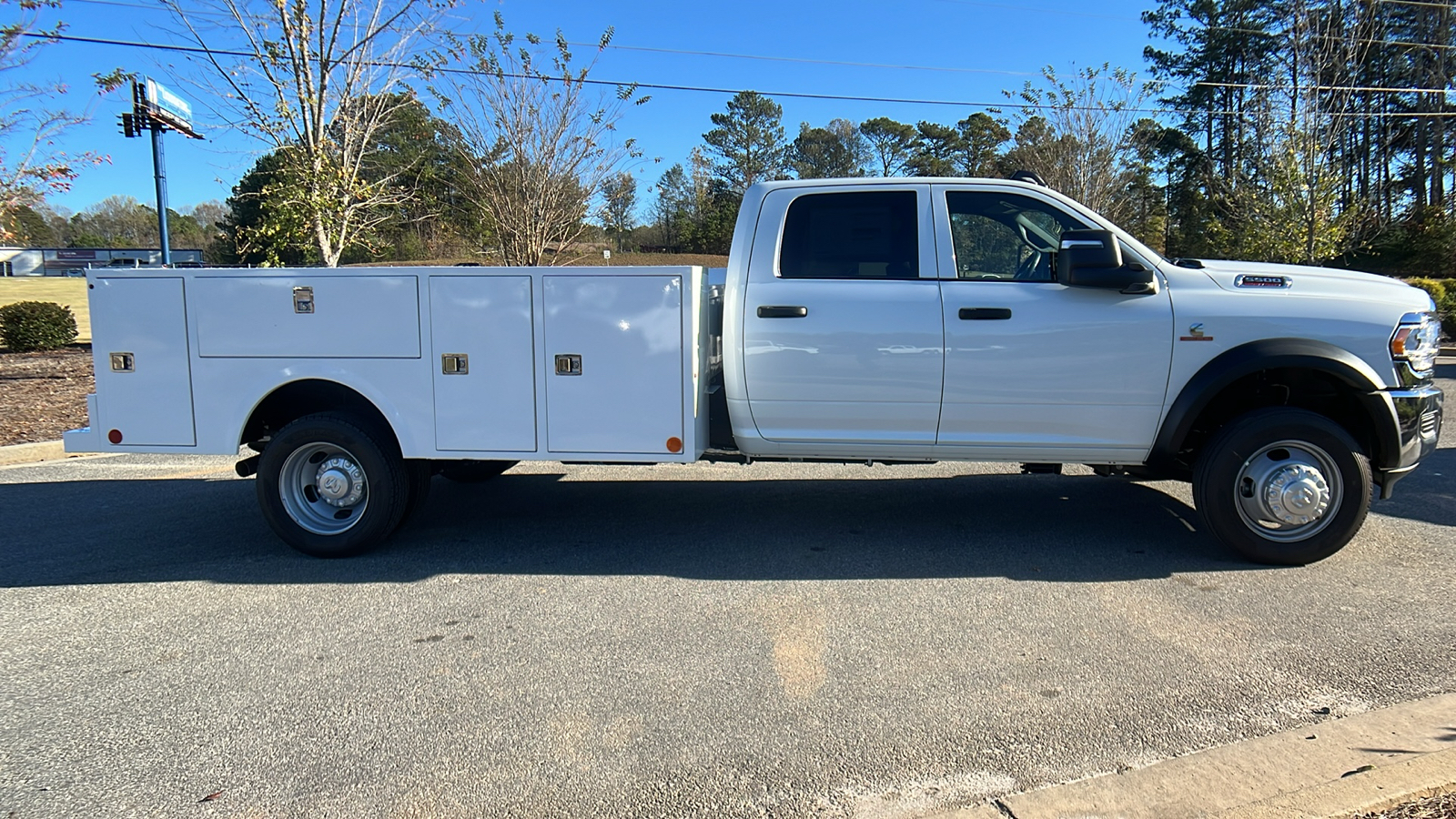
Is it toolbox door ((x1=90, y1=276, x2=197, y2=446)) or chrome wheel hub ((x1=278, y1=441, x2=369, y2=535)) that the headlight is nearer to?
chrome wheel hub ((x1=278, y1=441, x2=369, y2=535))

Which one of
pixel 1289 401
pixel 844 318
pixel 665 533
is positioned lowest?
pixel 665 533

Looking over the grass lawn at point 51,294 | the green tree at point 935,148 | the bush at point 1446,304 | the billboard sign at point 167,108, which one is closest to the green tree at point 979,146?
the green tree at point 935,148

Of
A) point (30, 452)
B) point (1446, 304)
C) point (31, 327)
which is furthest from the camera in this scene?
point (1446, 304)

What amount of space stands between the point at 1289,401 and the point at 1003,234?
1.90 metres

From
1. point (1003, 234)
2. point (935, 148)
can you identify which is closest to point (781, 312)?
point (1003, 234)

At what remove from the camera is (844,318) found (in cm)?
494

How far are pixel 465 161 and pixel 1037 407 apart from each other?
41.8 feet

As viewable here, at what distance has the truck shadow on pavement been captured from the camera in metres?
5.06

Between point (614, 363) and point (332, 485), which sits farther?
point (332, 485)

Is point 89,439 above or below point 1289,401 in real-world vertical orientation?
below

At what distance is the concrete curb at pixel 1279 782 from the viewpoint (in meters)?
2.70

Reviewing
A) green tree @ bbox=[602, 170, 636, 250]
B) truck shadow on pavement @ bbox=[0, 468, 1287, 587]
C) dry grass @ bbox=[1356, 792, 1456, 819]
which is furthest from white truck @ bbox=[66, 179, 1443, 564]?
green tree @ bbox=[602, 170, 636, 250]

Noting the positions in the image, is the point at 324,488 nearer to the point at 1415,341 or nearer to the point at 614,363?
the point at 614,363

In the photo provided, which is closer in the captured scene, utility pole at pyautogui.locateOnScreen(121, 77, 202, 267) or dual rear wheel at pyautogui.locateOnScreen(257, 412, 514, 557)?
dual rear wheel at pyautogui.locateOnScreen(257, 412, 514, 557)
